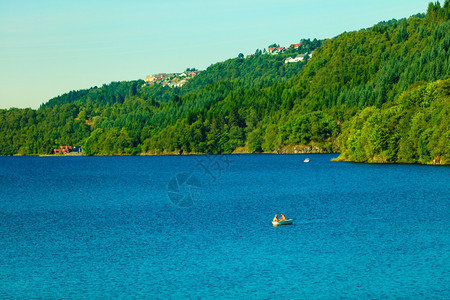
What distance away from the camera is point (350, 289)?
42.6 meters

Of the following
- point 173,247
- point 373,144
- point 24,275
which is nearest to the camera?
point 24,275

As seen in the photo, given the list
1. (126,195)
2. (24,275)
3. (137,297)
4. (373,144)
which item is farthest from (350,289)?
(373,144)

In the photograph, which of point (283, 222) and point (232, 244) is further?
point (283, 222)

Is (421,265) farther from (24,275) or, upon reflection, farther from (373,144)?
(373,144)

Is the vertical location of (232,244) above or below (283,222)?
below

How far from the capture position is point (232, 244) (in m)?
59.5

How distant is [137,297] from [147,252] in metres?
14.8

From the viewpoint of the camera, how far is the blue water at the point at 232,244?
43.9 m

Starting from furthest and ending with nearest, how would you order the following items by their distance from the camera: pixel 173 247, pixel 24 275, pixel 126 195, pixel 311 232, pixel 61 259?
pixel 126 195 → pixel 311 232 → pixel 173 247 → pixel 61 259 → pixel 24 275

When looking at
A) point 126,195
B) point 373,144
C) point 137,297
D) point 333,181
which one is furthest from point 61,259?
point 373,144

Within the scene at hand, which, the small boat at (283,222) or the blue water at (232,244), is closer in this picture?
the blue water at (232,244)

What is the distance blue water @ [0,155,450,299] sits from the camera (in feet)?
144

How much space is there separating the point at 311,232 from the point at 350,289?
2290 centimetres

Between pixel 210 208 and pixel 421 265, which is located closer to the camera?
pixel 421 265
